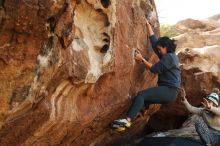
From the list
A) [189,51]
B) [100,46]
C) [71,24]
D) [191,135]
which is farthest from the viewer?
[189,51]

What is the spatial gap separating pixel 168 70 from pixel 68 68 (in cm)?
246

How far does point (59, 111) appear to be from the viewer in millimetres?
6801

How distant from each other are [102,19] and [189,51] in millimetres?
4780

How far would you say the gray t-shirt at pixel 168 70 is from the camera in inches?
320

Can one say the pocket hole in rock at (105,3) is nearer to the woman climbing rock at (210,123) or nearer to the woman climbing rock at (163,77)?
the woman climbing rock at (163,77)

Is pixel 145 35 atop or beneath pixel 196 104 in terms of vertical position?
atop

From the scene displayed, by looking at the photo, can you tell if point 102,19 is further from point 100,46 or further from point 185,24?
point 185,24

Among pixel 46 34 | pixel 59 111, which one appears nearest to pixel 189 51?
pixel 59 111

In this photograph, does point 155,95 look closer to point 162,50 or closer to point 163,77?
point 163,77

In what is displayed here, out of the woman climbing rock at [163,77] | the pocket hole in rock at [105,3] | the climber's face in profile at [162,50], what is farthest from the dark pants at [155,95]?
the pocket hole in rock at [105,3]

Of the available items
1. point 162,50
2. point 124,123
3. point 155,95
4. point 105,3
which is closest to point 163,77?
point 155,95

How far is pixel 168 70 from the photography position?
8250mm

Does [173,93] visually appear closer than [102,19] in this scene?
No

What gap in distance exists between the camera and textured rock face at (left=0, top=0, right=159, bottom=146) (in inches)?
218
